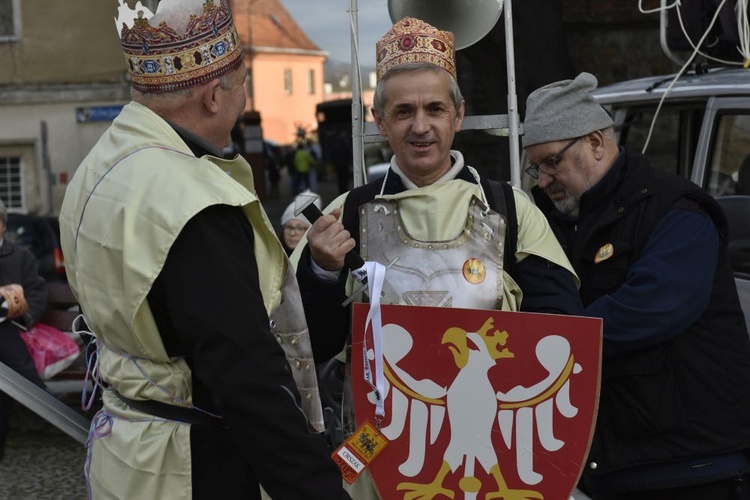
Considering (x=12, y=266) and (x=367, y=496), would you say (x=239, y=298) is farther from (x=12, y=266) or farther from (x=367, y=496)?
(x=12, y=266)

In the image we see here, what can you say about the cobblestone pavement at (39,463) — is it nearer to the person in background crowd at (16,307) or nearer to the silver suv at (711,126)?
the person in background crowd at (16,307)

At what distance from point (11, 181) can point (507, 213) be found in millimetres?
19945

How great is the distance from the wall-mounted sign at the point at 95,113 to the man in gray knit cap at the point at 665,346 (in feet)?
60.4

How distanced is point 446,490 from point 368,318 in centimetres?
44

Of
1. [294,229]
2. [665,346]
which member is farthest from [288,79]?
[665,346]

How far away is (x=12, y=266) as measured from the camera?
7.34 meters

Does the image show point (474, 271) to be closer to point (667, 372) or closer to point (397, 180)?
point (397, 180)

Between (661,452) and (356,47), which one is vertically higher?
(356,47)

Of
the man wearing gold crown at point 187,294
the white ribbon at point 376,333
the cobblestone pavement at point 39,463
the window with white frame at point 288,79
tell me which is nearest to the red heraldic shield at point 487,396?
the white ribbon at point 376,333

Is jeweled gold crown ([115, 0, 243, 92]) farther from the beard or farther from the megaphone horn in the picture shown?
the megaphone horn

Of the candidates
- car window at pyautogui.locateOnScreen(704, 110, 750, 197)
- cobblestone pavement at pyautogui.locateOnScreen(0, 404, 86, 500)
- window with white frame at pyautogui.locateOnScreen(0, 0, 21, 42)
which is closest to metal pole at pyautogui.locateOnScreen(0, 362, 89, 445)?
car window at pyautogui.locateOnScreen(704, 110, 750, 197)

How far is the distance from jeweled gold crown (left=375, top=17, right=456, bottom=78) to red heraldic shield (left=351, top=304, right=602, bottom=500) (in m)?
0.66

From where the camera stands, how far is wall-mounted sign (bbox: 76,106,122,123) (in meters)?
20.5

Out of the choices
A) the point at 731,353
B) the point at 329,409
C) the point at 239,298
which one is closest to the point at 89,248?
the point at 239,298
